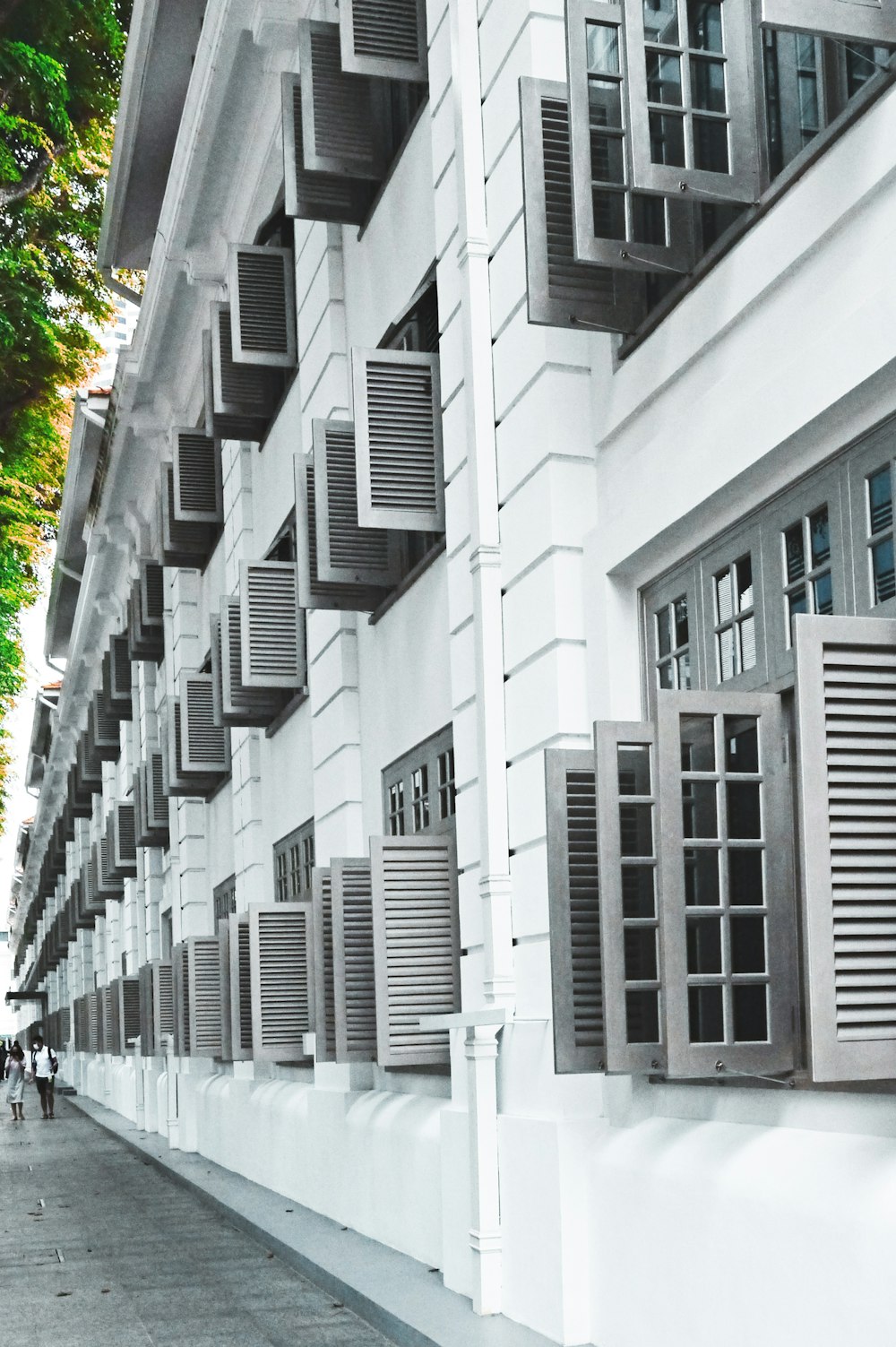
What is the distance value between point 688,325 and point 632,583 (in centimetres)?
125

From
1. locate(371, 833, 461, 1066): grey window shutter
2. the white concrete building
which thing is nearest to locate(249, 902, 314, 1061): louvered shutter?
the white concrete building

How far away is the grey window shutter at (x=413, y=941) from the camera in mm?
9766

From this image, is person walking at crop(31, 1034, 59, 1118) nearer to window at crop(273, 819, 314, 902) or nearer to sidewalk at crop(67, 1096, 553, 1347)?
sidewalk at crop(67, 1096, 553, 1347)

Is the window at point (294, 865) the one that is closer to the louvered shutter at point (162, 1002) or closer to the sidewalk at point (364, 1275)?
the sidewalk at point (364, 1275)

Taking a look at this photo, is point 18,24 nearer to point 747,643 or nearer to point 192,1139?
point 192,1139

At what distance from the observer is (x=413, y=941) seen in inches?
390

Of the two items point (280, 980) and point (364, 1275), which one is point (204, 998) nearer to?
point (280, 980)

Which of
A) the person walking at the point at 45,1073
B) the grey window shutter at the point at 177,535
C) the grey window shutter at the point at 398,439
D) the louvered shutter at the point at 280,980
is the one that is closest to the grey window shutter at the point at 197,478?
the grey window shutter at the point at 177,535

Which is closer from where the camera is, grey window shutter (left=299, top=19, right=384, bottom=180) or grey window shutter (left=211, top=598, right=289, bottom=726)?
grey window shutter (left=299, top=19, right=384, bottom=180)

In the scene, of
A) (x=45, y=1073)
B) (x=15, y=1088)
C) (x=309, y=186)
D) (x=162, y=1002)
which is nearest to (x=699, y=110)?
(x=309, y=186)

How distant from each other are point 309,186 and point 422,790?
4226mm

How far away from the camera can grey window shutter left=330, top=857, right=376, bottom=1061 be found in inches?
412

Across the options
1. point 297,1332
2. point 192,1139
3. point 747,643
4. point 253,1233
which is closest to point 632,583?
point 747,643

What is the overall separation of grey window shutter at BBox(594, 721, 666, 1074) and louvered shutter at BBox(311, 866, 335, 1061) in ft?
15.3
